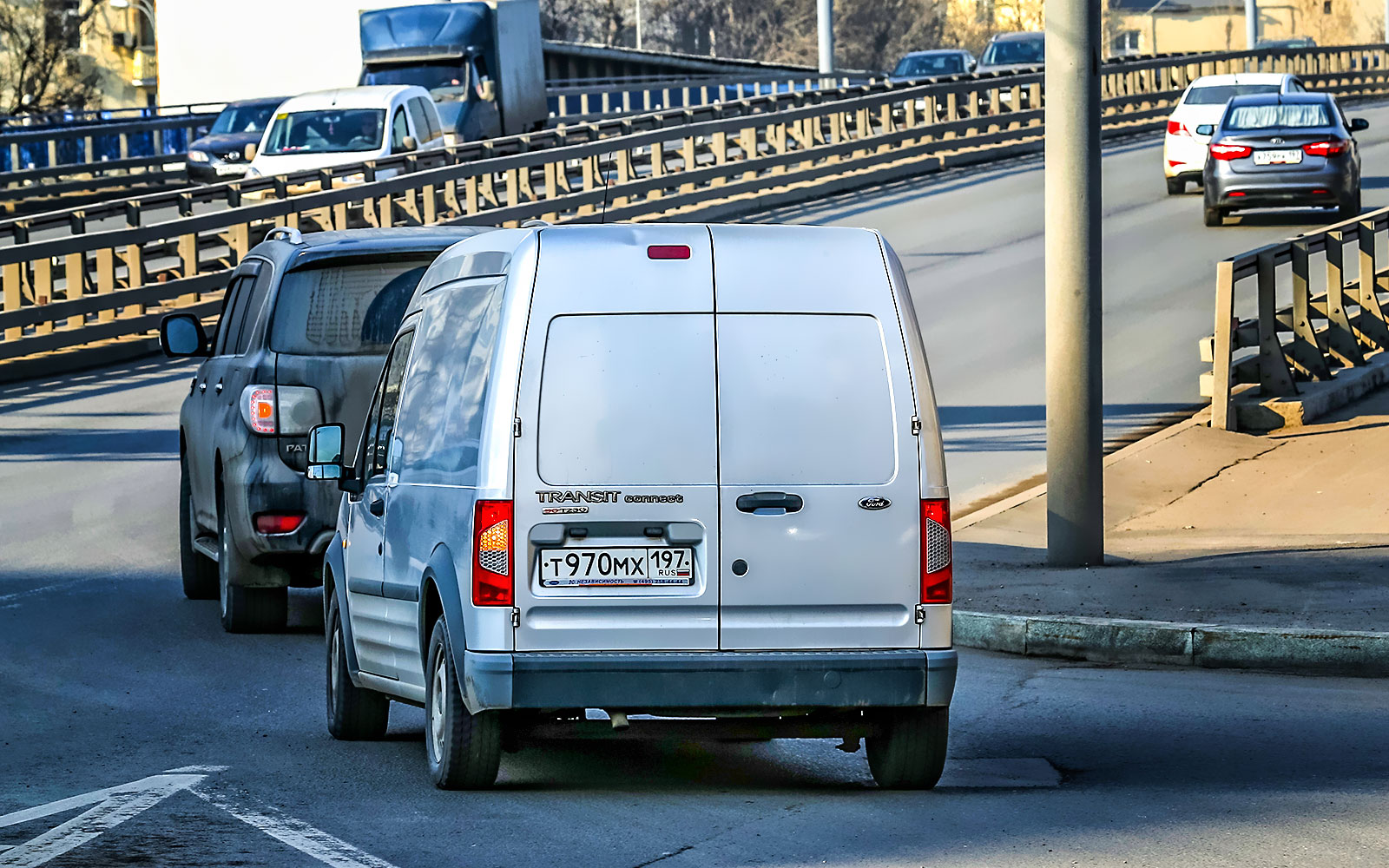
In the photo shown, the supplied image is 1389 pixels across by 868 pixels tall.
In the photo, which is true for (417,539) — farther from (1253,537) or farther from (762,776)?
(1253,537)

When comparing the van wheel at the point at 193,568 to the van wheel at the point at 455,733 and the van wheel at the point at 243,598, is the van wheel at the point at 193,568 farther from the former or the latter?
the van wheel at the point at 455,733

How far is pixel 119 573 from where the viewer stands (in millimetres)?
12414

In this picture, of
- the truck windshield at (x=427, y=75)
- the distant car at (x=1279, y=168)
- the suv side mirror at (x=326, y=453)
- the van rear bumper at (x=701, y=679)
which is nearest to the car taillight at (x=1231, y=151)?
the distant car at (x=1279, y=168)

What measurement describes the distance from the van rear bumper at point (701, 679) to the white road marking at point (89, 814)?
3.73ft

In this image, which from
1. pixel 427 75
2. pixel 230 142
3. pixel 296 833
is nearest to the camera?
pixel 296 833

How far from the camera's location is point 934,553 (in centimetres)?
655

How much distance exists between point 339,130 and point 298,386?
22869 millimetres

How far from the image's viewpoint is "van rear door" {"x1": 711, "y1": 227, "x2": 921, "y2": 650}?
21.2 ft

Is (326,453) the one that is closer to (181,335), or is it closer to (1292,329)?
(181,335)

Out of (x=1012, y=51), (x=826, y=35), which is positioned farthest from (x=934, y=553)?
(x=1012, y=51)

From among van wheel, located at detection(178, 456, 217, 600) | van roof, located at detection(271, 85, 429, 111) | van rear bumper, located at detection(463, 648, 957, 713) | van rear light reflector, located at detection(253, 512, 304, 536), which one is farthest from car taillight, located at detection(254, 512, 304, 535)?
van roof, located at detection(271, 85, 429, 111)

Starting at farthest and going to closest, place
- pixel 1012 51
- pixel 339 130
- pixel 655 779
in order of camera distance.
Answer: pixel 1012 51, pixel 339 130, pixel 655 779

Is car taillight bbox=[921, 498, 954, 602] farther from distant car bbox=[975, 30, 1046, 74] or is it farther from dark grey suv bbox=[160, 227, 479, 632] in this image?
distant car bbox=[975, 30, 1046, 74]

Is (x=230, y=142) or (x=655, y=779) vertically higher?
(x=230, y=142)
